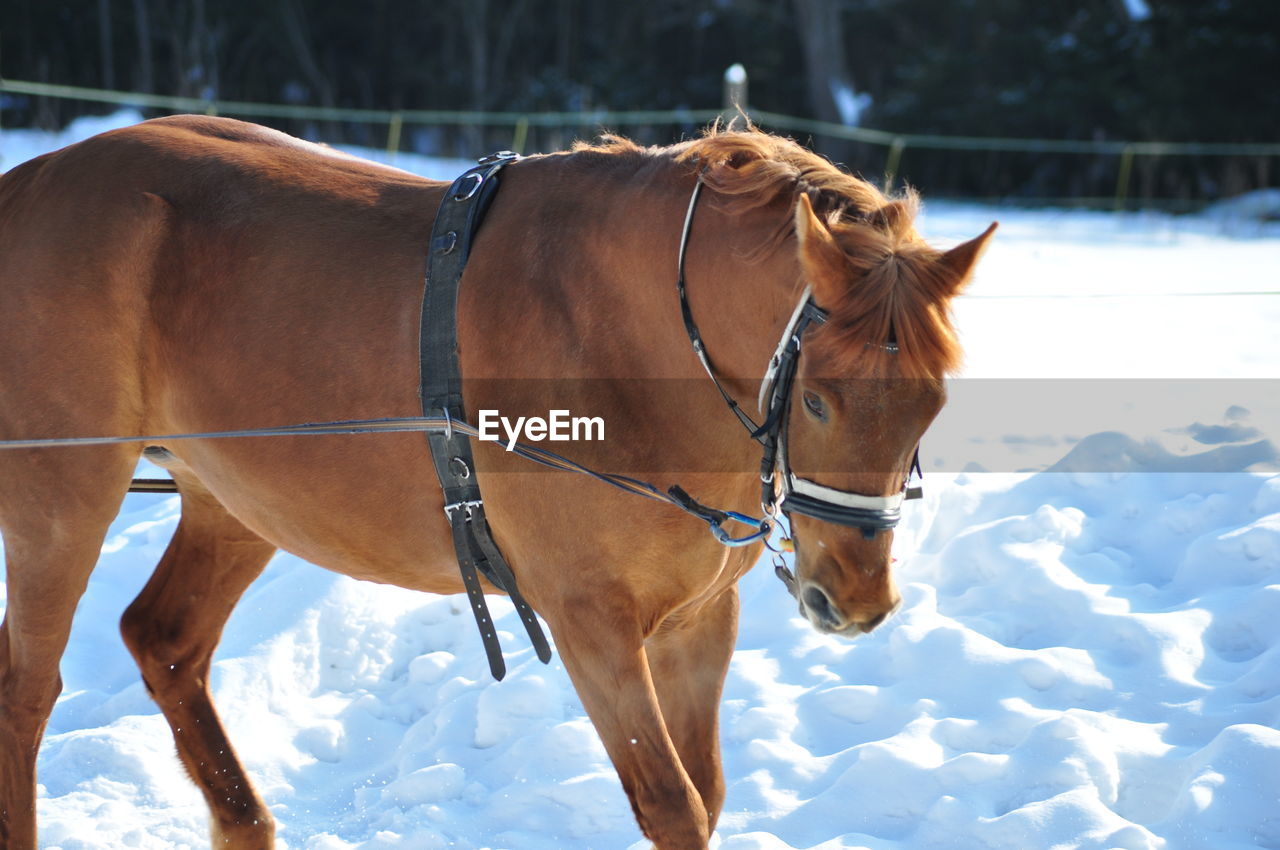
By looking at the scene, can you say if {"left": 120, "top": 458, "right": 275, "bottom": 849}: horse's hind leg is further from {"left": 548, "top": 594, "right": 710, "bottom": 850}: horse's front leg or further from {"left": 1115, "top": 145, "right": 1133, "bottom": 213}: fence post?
{"left": 1115, "top": 145, "right": 1133, "bottom": 213}: fence post

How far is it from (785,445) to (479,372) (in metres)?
0.72

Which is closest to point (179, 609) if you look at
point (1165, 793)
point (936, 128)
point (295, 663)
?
point (295, 663)

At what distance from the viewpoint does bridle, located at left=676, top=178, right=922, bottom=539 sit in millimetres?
2098

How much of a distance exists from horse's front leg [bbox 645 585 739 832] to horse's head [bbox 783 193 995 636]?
2.08 ft

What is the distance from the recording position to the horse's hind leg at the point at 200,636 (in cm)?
323

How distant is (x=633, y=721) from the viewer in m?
2.41

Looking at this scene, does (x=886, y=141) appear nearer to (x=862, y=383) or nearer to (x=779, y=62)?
(x=779, y=62)

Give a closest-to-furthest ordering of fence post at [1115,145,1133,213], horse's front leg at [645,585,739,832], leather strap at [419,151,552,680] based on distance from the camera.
→ leather strap at [419,151,552,680] → horse's front leg at [645,585,739,832] → fence post at [1115,145,1133,213]

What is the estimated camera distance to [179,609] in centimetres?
338

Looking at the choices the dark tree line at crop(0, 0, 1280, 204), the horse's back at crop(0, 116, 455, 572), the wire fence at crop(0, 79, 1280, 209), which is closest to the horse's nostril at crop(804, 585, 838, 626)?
the horse's back at crop(0, 116, 455, 572)

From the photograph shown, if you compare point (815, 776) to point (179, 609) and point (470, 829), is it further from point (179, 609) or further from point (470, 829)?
point (179, 609)

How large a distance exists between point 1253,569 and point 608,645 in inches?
108

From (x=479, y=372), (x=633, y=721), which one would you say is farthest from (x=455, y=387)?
(x=633, y=721)

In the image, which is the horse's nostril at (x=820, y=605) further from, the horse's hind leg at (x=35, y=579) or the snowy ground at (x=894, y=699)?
the horse's hind leg at (x=35, y=579)
